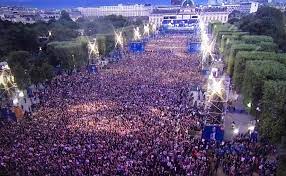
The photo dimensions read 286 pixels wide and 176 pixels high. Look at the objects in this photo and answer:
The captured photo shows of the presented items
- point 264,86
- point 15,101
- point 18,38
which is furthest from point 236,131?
point 18,38

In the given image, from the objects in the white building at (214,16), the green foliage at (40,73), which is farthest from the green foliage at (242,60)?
the white building at (214,16)

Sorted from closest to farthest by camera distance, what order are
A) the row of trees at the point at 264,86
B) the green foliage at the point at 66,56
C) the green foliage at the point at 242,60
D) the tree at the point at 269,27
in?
the row of trees at the point at 264,86
the green foliage at the point at 242,60
the green foliage at the point at 66,56
the tree at the point at 269,27

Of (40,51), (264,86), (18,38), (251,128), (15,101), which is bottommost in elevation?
(15,101)

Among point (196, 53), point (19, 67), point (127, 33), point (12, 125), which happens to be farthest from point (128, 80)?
point (127, 33)

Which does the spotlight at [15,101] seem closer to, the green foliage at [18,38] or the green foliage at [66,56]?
the green foliage at [66,56]

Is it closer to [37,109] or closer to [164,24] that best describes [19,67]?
[37,109]

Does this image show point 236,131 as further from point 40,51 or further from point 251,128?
point 40,51
